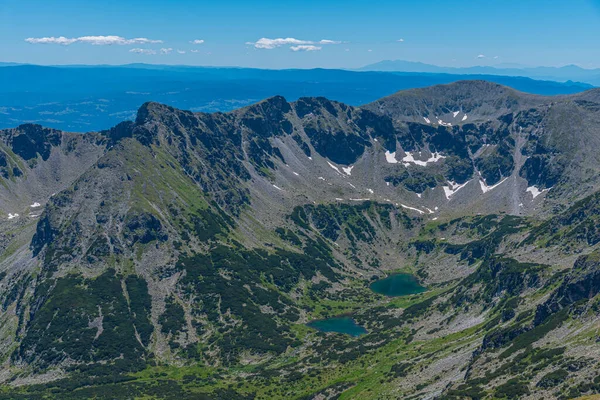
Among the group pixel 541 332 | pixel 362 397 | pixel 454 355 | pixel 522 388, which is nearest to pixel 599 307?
pixel 541 332

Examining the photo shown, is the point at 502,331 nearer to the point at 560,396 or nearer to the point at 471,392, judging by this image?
the point at 471,392

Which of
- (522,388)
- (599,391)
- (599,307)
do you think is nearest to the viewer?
(599,391)

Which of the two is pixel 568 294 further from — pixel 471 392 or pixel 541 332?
pixel 471 392

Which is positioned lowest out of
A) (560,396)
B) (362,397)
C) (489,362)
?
(362,397)

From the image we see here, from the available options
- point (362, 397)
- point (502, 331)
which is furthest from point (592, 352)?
point (362, 397)

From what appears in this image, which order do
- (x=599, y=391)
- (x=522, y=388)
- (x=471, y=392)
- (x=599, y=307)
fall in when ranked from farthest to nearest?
1. (x=599, y=307)
2. (x=471, y=392)
3. (x=522, y=388)
4. (x=599, y=391)

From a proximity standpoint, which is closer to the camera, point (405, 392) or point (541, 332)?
point (541, 332)

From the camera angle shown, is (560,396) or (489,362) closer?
(560,396)

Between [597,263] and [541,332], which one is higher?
[597,263]

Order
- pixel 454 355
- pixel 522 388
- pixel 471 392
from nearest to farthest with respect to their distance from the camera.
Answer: pixel 522 388, pixel 471 392, pixel 454 355
